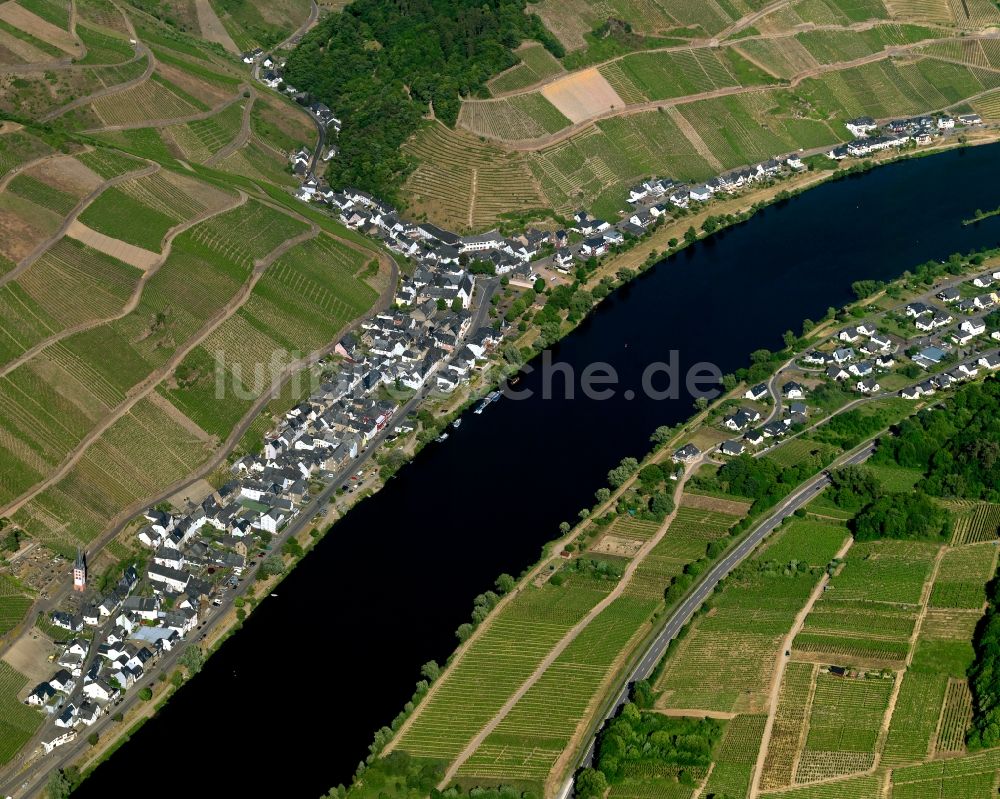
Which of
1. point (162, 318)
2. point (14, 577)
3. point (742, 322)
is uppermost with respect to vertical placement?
point (162, 318)

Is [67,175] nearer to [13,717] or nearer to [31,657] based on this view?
[31,657]

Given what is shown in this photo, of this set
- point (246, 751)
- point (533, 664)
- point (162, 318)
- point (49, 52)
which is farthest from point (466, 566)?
point (49, 52)

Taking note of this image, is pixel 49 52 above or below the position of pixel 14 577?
above

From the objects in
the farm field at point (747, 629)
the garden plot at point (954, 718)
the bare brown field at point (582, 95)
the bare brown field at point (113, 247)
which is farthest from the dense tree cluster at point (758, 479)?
the bare brown field at point (582, 95)

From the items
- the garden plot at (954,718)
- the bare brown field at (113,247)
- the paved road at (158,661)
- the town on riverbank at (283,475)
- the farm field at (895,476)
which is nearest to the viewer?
the garden plot at (954,718)

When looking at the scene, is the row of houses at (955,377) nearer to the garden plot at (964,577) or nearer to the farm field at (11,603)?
the garden plot at (964,577)

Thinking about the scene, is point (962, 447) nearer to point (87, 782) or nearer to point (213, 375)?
point (213, 375)

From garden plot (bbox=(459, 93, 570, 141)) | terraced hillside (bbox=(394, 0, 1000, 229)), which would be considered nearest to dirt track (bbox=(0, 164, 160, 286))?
terraced hillside (bbox=(394, 0, 1000, 229))

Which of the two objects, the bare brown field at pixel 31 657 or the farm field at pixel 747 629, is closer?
the farm field at pixel 747 629
